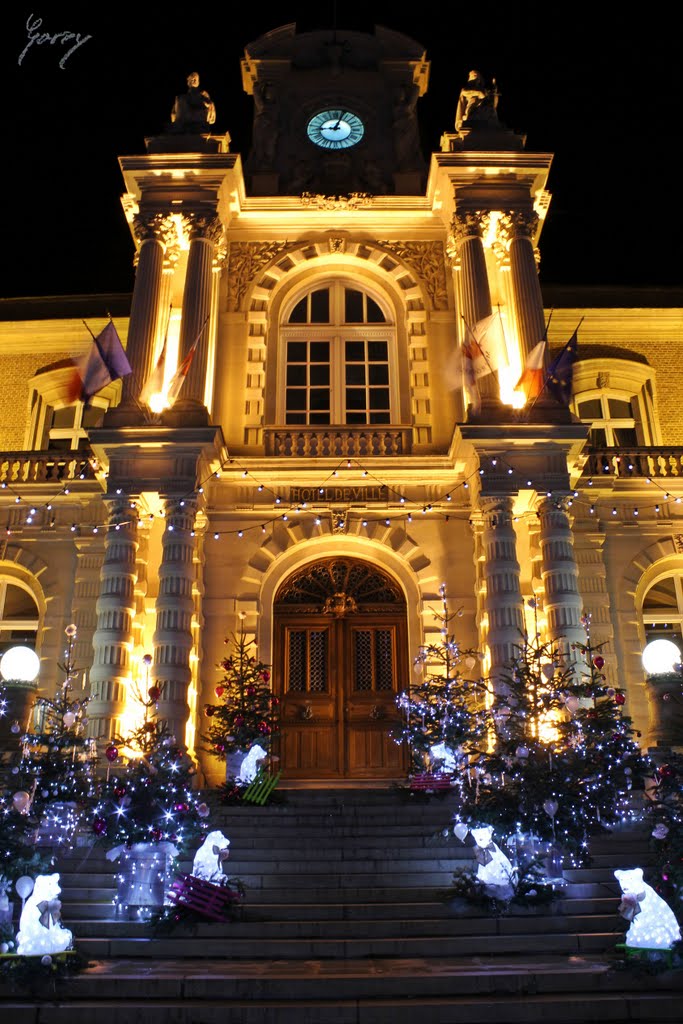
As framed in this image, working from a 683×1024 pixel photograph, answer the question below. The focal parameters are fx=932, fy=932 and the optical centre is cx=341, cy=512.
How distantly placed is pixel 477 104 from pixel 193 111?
6180 mm

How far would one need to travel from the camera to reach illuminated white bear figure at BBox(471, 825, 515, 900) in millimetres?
10578

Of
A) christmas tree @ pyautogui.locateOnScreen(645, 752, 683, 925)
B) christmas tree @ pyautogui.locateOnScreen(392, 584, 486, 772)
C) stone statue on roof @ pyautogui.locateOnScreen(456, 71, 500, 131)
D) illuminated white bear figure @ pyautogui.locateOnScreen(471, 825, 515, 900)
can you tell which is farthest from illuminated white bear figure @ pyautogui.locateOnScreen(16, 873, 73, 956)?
stone statue on roof @ pyautogui.locateOnScreen(456, 71, 500, 131)

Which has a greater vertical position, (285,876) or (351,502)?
(351,502)

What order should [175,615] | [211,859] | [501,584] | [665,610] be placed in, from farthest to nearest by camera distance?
[665,610] < [501,584] < [175,615] < [211,859]

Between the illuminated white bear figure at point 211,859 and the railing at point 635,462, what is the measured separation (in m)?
11.1

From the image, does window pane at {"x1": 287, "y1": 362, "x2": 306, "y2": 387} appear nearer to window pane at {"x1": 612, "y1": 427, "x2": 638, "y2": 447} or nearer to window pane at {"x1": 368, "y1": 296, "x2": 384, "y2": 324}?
window pane at {"x1": 368, "y1": 296, "x2": 384, "y2": 324}

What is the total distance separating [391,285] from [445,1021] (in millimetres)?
15578

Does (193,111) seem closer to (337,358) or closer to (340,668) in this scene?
(337,358)

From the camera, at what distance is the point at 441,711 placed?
14406mm

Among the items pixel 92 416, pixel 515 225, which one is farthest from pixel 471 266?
pixel 92 416

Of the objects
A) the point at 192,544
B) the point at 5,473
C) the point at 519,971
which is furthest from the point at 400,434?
the point at 519,971

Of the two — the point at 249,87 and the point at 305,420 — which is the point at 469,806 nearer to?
the point at 305,420

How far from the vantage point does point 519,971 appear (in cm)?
854

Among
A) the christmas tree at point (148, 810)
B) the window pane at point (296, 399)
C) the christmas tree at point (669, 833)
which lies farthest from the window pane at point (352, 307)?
the christmas tree at point (669, 833)
